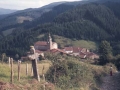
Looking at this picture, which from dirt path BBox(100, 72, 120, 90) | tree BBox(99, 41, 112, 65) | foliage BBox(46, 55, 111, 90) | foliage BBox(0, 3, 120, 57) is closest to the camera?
foliage BBox(46, 55, 111, 90)

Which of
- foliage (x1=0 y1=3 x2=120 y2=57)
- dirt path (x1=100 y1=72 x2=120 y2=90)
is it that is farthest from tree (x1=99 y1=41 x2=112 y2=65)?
foliage (x1=0 y1=3 x2=120 y2=57)

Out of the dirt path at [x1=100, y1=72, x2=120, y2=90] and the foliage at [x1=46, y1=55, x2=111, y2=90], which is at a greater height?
the foliage at [x1=46, y1=55, x2=111, y2=90]

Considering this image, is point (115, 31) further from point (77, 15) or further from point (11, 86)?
point (11, 86)

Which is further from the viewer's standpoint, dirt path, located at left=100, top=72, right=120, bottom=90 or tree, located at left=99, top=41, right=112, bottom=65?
tree, located at left=99, top=41, right=112, bottom=65

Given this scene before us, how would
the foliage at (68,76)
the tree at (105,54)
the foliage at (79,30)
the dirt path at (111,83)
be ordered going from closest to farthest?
1. the foliage at (68,76)
2. the dirt path at (111,83)
3. the tree at (105,54)
4. the foliage at (79,30)

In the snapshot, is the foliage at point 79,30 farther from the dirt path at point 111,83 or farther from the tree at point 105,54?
the dirt path at point 111,83

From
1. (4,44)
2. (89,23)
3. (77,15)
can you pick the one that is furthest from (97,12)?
(4,44)

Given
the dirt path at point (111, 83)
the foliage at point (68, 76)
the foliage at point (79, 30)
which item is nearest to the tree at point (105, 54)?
the dirt path at point (111, 83)

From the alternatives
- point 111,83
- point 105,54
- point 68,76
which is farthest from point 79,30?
point 68,76

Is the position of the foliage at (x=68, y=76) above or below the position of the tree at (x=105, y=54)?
above

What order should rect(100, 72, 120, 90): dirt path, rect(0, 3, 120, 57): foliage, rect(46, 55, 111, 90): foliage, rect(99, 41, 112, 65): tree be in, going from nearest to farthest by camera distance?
rect(46, 55, 111, 90): foliage, rect(100, 72, 120, 90): dirt path, rect(99, 41, 112, 65): tree, rect(0, 3, 120, 57): foliage

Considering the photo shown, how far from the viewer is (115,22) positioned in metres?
168

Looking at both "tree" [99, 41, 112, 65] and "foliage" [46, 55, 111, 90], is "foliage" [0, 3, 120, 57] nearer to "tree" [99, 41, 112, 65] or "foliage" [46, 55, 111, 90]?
"tree" [99, 41, 112, 65]

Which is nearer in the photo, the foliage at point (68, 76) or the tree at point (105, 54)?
the foliage at point (68, 76)
